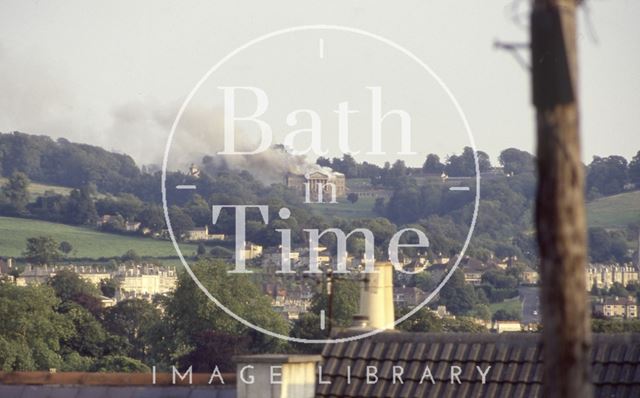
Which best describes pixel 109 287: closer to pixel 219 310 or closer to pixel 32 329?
pixel 219 310

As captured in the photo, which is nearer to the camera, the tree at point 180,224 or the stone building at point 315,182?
the stone building at point 315,182

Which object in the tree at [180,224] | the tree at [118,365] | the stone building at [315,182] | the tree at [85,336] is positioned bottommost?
the tree at [118,365]

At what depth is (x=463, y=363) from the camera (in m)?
15.8

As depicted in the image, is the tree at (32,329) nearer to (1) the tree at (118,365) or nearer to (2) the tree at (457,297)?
(1) the tree at (118,365)

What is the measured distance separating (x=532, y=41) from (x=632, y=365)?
22.7 feet

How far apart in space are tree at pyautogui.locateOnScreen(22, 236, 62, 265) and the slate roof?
167962 millimetres

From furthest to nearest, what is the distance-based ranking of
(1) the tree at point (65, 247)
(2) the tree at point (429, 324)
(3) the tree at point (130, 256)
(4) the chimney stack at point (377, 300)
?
(1) the tree at point (65, 247) → (3) the tree at point (130, 256) → (2) the tree at point (429, 324) → (4) the chimney stack at point (377, 300)

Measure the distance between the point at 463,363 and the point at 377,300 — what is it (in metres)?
2.04

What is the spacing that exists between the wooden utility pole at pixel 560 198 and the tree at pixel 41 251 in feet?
577

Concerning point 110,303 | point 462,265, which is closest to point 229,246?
point 462,265

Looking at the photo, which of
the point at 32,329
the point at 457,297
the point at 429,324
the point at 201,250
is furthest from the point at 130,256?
the point at 429,324

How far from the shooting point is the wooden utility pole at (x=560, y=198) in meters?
8.41

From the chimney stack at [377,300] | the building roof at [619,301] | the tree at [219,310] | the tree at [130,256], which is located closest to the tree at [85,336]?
the tree at [219,310]

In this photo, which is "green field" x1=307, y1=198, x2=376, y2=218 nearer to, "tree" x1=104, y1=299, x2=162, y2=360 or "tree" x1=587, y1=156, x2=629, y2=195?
"tree" x1=587, y1=156, x2=629, y2=195
